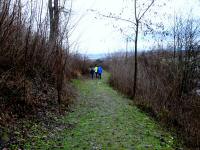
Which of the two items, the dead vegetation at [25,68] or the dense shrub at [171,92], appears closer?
the dead vegetation at [25,68]

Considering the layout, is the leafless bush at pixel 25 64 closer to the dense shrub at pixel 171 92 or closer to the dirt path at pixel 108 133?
the dirt path at pixel 108 133

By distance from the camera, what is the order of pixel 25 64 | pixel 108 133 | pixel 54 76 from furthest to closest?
1. pixel 54 76
2. pixel 25 64
3. pixel 108 133

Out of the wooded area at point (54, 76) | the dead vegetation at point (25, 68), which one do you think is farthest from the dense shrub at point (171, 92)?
the dead vegetation at point (25, 68)

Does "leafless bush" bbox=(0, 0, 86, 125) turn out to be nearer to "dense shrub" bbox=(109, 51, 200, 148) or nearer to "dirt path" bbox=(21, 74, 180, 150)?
"dirt path" bbox=(21, 74, 180, 150)

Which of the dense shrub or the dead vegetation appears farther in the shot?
the dense shrub

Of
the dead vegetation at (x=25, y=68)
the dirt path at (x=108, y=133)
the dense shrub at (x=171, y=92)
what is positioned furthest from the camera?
the dense shrub at (x=171, y=92)

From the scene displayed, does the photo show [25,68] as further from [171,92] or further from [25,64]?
[171,92]

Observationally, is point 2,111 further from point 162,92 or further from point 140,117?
point 162,92

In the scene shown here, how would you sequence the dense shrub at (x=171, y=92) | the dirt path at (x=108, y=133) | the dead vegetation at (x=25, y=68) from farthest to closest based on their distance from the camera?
the dense shrub at (x=171, y=92)
the dead vegetation at (x=25, y=68)
the dirt path at (x=108, y=133)

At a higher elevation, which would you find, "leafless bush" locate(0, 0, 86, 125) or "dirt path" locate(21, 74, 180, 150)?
"leafless bush" locate(0, 0, 86, 125)

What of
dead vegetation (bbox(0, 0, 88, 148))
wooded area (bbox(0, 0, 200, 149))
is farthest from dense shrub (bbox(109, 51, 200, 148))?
dead vegetation (bbox(0, 0, 88, 148))

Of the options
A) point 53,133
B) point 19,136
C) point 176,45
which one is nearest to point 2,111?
point 19,136

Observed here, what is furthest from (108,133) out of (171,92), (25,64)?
(171,92)

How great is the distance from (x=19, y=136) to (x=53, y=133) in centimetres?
112
